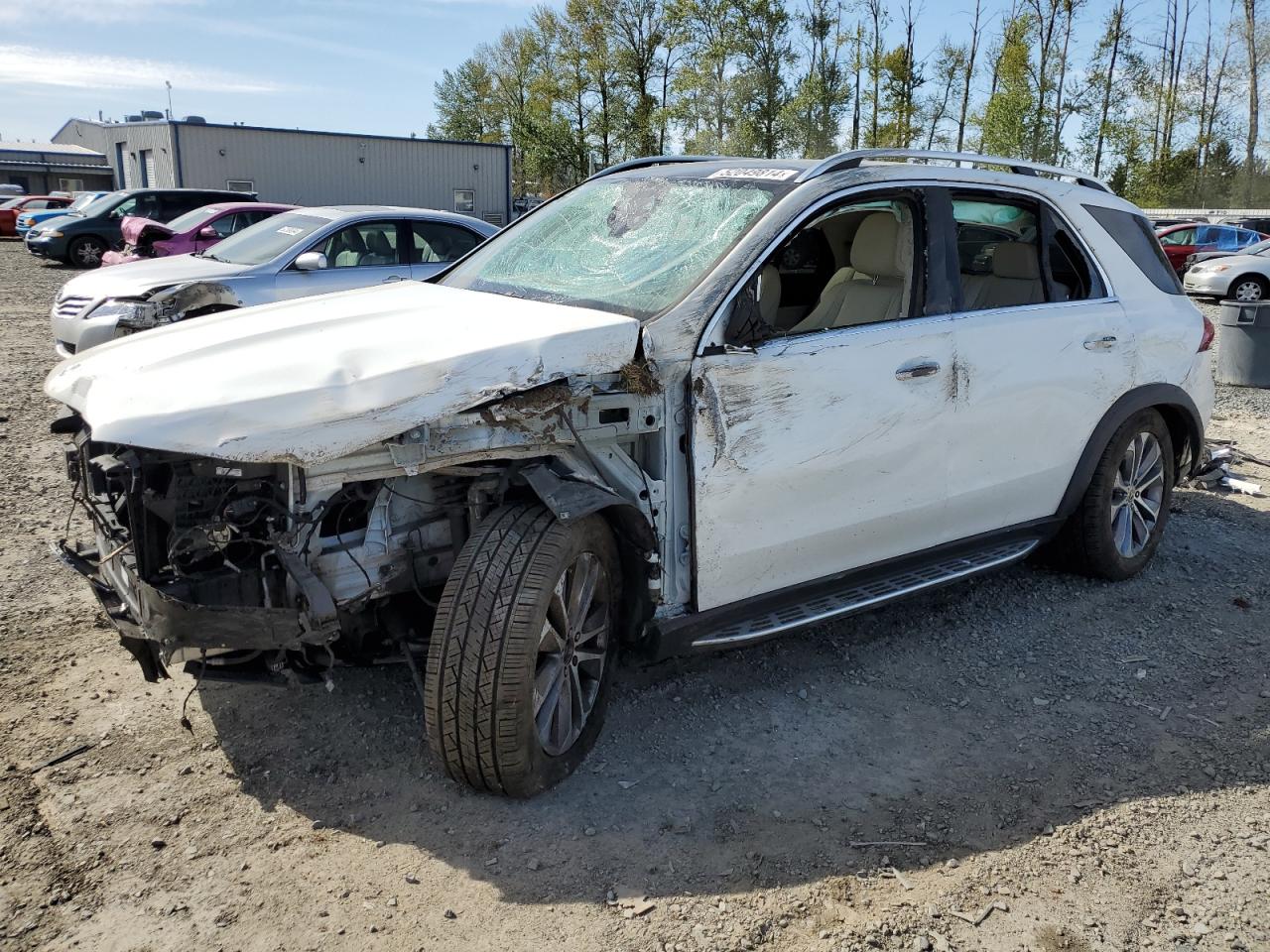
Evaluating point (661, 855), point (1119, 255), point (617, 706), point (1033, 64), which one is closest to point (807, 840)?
point (661, 855)

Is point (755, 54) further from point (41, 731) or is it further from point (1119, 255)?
point (41, 731)

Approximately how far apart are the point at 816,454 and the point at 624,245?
1.09 m

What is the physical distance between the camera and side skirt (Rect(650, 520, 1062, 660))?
3.43 meters

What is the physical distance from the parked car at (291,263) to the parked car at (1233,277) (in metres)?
14.5

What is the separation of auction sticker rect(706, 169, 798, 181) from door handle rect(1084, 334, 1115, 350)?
5.28 ft

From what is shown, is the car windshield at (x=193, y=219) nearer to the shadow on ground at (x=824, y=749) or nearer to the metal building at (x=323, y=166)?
the shadow on ground at (x=824, y=749)

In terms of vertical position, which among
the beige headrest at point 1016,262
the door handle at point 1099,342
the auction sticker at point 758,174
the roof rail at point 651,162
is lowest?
the door handle at point 1099,342

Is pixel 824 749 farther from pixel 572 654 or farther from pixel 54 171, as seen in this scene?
pixel 54 171

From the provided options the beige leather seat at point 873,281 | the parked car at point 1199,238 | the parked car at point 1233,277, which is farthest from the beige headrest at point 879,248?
the parked car at point 1199,238

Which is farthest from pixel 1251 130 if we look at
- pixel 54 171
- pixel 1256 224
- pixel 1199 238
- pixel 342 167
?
pixel 54 171

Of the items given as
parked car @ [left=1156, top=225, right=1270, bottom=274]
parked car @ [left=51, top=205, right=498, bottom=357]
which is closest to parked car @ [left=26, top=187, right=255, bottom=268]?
parked car @ [left=51, top=205, right=498, bottom=357]

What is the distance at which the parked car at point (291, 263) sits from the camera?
28.2ft

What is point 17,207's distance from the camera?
110ft

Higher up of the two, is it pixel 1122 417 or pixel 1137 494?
pixel 1122 417
